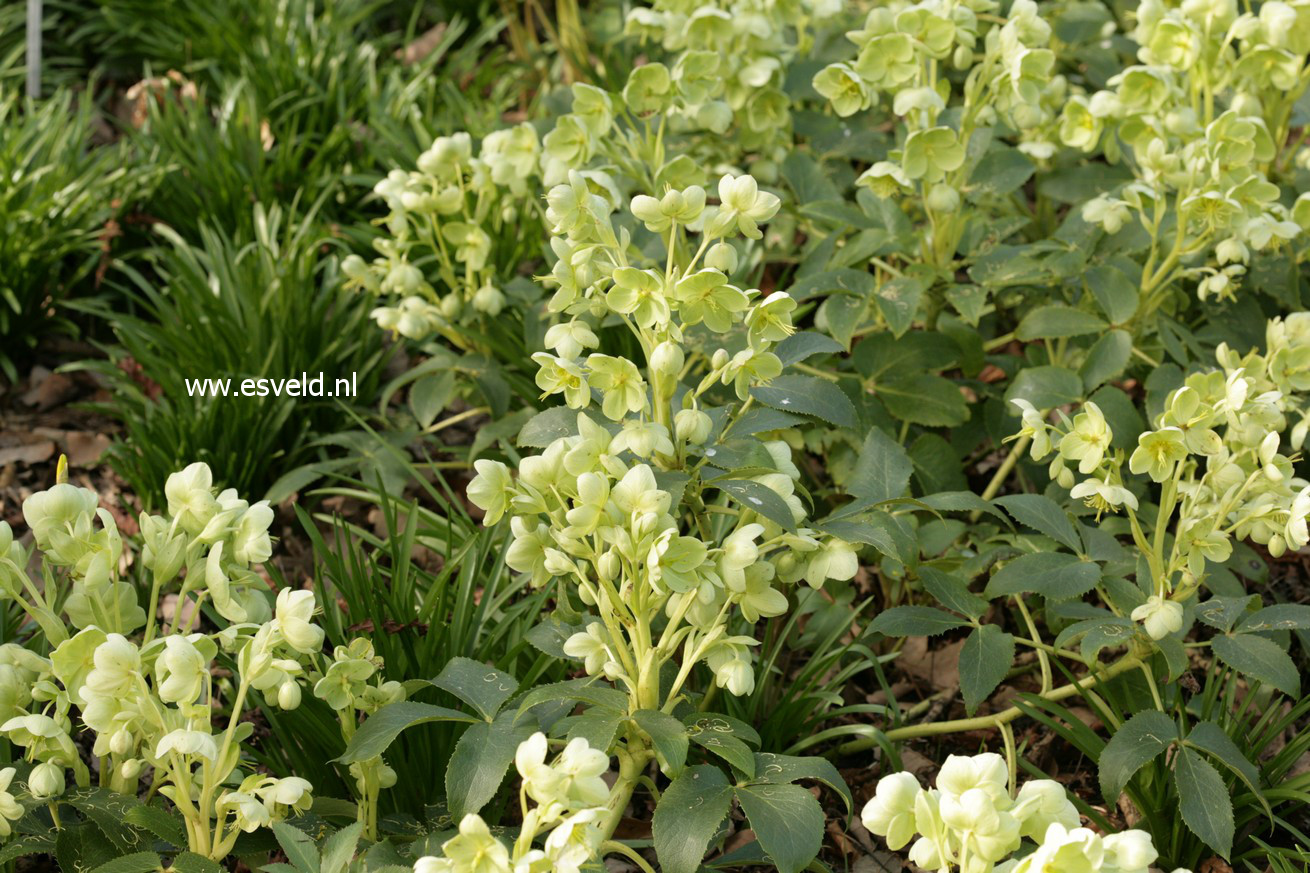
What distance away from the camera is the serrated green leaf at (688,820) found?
1.17 meters

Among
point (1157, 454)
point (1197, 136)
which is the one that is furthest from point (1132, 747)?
point (1197, 136)

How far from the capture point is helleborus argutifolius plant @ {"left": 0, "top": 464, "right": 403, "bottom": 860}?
1.11 metres

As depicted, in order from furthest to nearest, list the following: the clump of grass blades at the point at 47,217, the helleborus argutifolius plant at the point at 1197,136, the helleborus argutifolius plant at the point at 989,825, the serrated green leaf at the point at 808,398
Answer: the clump of grass blades at the point at 47,217, the helleborus argutifolius plant at the point at 1197,136, the serrated green leaf at the point at 808,398, the helleborus argutifolius plant at the point at 989,825

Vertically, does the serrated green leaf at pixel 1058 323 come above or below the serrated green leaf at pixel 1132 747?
above

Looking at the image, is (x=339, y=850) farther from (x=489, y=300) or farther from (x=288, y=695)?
(x=489, y=300)

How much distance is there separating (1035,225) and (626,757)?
1.59 meters

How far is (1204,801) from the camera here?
1314mm

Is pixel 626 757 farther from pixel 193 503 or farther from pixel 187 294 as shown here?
pixel 187 294

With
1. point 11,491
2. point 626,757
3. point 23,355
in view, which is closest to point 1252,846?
point 626,757

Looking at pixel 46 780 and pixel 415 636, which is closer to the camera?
pixel 46 780

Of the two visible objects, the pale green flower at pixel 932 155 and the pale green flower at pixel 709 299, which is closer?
the pale green flower at pixel 709 299

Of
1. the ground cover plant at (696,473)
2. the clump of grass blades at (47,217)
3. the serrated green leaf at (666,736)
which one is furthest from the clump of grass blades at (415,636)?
the clump of grass blades at (47,217)

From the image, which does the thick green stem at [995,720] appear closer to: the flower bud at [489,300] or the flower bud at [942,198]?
the flower bud at [942,198]

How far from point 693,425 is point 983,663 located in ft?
1.52
